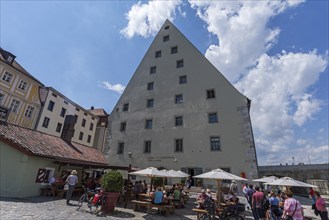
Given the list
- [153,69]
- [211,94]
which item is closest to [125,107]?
[153,69]

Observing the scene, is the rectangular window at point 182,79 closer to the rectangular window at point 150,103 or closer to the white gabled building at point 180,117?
the white gabled building at point 180,117

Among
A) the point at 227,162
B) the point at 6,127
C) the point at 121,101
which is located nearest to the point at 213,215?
the point at 227,162

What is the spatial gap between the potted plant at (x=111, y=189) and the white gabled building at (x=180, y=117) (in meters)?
11.8

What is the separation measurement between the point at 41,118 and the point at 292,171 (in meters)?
40.8

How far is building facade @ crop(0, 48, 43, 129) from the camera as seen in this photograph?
24312 millimetres

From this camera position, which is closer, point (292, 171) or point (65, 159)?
point (65, 159)

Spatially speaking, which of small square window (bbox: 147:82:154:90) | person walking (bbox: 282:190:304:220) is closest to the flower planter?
person walking (bbox: 282:190:304:220)

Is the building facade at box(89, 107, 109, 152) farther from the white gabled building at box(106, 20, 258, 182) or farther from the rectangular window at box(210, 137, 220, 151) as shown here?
the rectangular window at box(210, 137, 220, 151)

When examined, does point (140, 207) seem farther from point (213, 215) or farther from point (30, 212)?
Result: point (30, 212)

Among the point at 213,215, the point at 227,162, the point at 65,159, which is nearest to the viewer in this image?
the point at 213,215

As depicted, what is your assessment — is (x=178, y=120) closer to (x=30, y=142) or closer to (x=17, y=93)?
(x=30, y=142)

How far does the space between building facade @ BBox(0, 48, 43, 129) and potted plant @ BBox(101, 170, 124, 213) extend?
20570 millimetres

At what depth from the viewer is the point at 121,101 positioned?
28.5 m

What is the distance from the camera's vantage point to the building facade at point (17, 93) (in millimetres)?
24312
